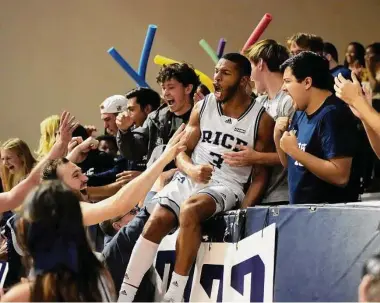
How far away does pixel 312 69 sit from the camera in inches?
158

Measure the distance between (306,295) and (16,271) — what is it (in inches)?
56.1

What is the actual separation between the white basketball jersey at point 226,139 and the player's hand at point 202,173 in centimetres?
15

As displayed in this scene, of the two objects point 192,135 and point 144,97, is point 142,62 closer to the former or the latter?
point 144,97

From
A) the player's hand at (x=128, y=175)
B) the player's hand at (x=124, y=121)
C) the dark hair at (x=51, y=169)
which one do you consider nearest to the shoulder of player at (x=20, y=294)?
the dark hair at (x=51, y=169)

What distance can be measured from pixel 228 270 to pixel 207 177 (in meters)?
0.48

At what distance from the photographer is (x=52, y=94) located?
29.2 ft

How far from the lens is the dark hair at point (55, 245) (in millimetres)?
2336

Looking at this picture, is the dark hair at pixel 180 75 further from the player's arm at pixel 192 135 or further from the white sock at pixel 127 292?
the white sock at pixel 127 292

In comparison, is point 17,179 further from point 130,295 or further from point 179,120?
point 130,295

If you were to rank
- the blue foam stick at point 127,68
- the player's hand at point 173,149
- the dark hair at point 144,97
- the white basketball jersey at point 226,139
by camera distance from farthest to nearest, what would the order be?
1. the blue foam stick at point 127,68
2. the dark hair at point 144,97
3. the white basketball jersey at point 226,139
4. the player's hand at point 173,149

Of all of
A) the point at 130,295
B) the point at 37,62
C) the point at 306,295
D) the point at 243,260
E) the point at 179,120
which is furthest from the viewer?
the point at 37,62

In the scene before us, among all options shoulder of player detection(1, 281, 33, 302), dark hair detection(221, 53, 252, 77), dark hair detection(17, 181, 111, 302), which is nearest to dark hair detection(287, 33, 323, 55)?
dark hair detection(221, 53, 252, 77)

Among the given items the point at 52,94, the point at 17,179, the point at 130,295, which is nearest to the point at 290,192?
the point at 130,295

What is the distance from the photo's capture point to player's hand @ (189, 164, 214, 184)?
164 inches
